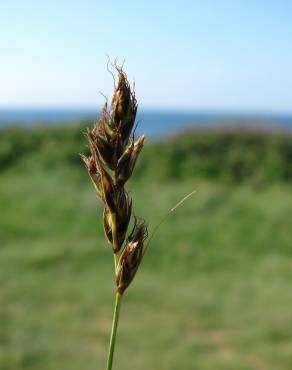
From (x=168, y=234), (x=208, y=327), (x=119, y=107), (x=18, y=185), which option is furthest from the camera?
(x=18, y=185)

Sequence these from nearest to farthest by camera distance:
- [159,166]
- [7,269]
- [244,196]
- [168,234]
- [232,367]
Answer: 1. [232,367]
2. [7,269]
3. [168,234]
4. [244,196]
5. [159,166]

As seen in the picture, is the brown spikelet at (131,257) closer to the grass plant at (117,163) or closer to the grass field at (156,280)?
the grass plant at (117,163)

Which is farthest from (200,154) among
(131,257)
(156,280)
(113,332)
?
(113,332)

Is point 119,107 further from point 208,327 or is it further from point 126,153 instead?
point 208,327

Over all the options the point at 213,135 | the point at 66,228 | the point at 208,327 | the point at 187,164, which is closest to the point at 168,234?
the point at 66,228

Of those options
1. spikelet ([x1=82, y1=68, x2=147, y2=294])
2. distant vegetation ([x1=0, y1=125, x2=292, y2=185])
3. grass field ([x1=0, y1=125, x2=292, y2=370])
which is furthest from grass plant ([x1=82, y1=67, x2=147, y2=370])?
distant vegetation ([x1=0, y1=125, x2=292, y2=185])

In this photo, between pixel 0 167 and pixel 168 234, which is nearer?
pixel 168 234

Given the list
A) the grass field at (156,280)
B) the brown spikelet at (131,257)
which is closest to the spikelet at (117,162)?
the brown spikelet at (131,257)
